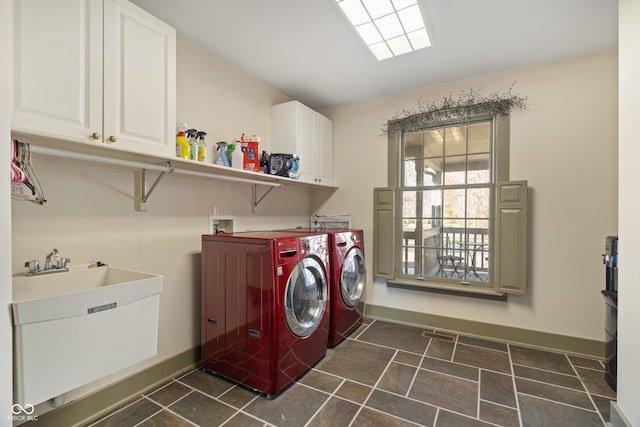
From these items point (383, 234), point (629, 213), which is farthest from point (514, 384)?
point (383, 234)

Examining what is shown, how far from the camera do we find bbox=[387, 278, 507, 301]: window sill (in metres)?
2.73

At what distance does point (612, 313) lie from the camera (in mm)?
1984

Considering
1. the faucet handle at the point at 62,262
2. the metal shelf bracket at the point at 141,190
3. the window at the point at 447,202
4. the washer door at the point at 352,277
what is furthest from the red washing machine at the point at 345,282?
the faucet handle at the point at 62,262

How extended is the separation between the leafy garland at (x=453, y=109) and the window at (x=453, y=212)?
0.23ft

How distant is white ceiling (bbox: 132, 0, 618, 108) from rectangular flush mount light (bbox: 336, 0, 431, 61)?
0.06m

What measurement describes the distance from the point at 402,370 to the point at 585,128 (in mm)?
2462

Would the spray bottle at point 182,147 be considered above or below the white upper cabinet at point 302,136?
below

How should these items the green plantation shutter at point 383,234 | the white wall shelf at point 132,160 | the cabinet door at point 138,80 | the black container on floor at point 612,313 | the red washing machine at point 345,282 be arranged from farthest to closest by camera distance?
the green plantation shutter at point 383,234
the red washing machine at point 345,282
the black container on floor at point 612,313
the cabinet door at point 138,80
the white wall shelf at point 132,160

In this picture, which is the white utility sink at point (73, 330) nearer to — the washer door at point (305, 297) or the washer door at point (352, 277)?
the washer door at point (305, 297)

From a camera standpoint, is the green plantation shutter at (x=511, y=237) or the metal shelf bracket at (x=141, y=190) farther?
the green plantation shutter at (x=511, y=237)

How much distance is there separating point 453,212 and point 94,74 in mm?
2977

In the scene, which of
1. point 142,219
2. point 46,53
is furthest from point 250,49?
point 142,219

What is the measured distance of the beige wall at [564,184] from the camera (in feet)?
7.82

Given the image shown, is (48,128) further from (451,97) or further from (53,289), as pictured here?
(451,97)
